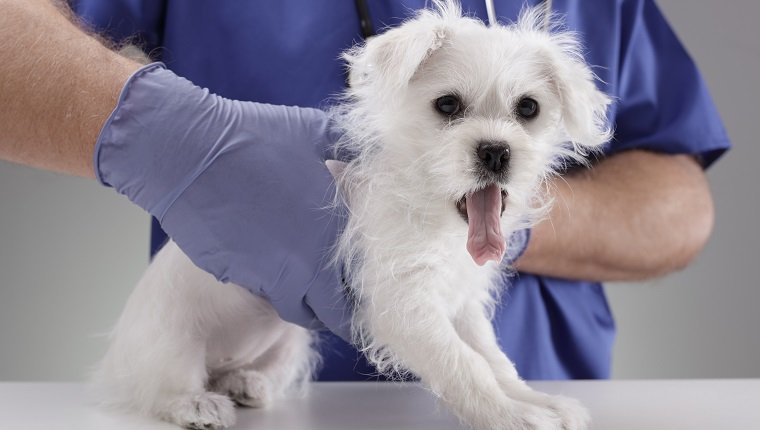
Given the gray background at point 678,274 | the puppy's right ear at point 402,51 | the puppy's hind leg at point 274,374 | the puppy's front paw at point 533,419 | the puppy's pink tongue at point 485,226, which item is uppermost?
the puppy's right ear at point 402,51

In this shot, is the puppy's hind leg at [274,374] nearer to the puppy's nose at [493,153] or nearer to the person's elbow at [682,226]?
the puppy's nose at [493,153]

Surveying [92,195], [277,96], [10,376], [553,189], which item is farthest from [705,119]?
[10,376]

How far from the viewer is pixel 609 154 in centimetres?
184

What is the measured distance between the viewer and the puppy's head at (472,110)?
1037 mm

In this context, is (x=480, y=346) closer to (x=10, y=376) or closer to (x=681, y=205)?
(x=681, y=205)

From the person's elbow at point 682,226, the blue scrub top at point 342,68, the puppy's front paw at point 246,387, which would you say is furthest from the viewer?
the person's elbow at point 682,226

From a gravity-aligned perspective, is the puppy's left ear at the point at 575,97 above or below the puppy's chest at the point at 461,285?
above

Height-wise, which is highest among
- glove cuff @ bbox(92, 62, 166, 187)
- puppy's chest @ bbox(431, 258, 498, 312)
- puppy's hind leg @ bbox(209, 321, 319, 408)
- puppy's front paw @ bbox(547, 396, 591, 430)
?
glove cuff @ bbox(92, 62, 166, 187)

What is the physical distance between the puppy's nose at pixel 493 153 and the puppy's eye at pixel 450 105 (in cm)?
8

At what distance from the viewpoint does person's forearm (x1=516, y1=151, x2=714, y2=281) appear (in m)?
1.60

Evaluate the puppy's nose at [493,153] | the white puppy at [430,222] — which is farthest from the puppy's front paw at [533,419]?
the puppy's nose at [493,153]

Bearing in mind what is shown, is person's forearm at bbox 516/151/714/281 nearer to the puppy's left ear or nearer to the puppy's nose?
the puppy's left ear

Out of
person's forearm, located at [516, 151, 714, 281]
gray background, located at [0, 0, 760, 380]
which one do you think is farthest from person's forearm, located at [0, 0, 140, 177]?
gray background, located at [0, 0, 760, 380]

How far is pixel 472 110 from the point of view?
107 cm
